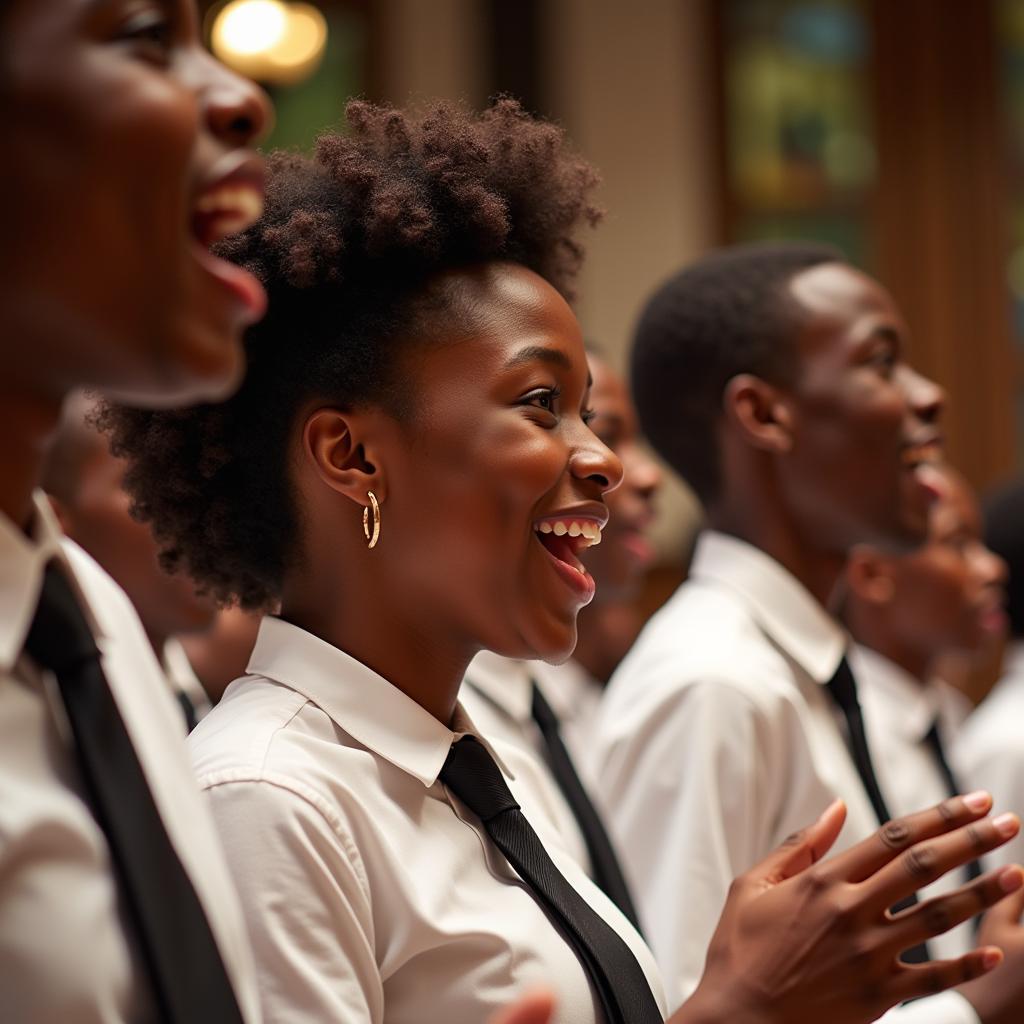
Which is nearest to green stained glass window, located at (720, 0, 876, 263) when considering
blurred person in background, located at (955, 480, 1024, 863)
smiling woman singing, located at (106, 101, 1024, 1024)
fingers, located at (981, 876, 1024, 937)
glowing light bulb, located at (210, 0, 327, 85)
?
glowing light bulb, located at (210, 0, 327, 85)

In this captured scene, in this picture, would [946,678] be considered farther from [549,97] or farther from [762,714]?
[762,714]

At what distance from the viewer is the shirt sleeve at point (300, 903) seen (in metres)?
1.19

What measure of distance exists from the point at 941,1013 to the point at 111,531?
1460mm

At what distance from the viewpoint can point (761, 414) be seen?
2410mm

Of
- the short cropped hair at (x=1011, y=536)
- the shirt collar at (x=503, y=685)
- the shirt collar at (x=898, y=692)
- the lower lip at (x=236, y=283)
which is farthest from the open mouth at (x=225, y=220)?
the short cropped hair at (x=1011, y=536)

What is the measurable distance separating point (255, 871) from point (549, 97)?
18.1ft

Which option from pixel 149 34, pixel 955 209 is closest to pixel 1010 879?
pixel 149 34

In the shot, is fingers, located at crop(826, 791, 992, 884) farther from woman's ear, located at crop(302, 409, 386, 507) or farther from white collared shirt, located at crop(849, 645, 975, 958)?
white collared shirt, located at crop(849, 645, 975, 958)

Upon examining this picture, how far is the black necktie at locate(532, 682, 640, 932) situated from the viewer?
6.30 ft

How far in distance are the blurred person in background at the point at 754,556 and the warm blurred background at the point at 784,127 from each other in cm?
363

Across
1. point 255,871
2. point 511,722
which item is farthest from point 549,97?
point 255,871

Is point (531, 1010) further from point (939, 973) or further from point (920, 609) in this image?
point (920, 609)

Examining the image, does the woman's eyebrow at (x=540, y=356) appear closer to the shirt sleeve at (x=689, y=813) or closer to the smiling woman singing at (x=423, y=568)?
the smiling woman singing at (x=423, y=568)

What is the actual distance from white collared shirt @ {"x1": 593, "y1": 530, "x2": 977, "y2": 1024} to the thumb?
17.2 inches
